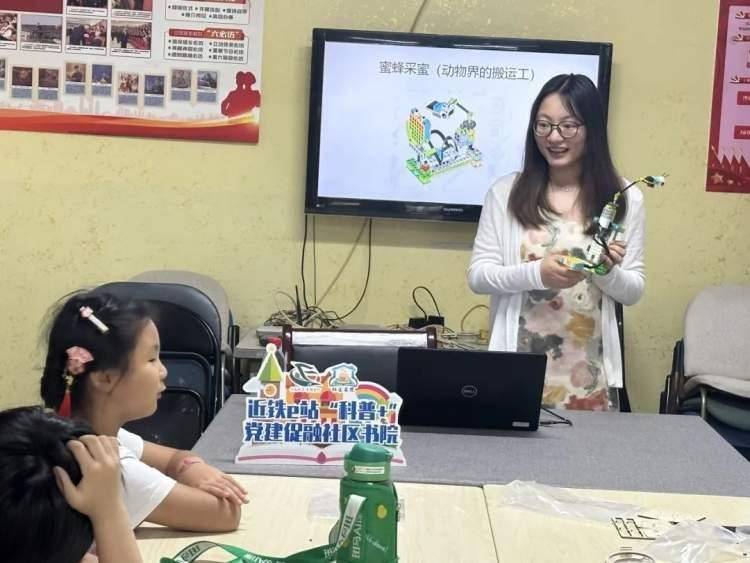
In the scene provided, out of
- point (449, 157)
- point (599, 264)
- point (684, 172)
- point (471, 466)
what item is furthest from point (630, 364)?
point (471, 466)

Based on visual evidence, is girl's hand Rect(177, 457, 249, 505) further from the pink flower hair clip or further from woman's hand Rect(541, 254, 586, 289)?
woman's hand Rect(541, 254, 586, 289)

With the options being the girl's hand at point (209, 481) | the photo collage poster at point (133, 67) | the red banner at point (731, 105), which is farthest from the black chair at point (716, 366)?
the girl's hand at point (209, 481)

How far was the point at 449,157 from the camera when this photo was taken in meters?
Answer: 3.70

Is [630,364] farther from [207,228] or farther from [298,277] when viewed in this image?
[207,228]

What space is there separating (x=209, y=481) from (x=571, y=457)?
2.57 feet

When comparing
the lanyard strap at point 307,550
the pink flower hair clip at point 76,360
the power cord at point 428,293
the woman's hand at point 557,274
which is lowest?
the lanyard strap at point 307,550

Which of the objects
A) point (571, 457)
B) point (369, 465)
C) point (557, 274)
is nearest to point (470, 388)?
point (571, 457)

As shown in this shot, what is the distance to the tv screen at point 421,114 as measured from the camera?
11.9ft

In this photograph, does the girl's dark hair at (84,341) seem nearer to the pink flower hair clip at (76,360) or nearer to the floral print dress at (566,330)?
the pink flower hair clip at (76,360)

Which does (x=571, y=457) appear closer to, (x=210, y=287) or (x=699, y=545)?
(x=699, y=545)

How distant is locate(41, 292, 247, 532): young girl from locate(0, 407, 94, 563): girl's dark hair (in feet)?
1.25

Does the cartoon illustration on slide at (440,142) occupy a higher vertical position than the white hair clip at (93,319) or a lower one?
higher

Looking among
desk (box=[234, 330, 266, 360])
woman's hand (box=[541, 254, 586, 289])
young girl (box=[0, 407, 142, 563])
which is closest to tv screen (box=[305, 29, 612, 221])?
desk (box=[234, 330, 266, 360])

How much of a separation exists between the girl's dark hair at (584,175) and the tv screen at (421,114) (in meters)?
1.18
